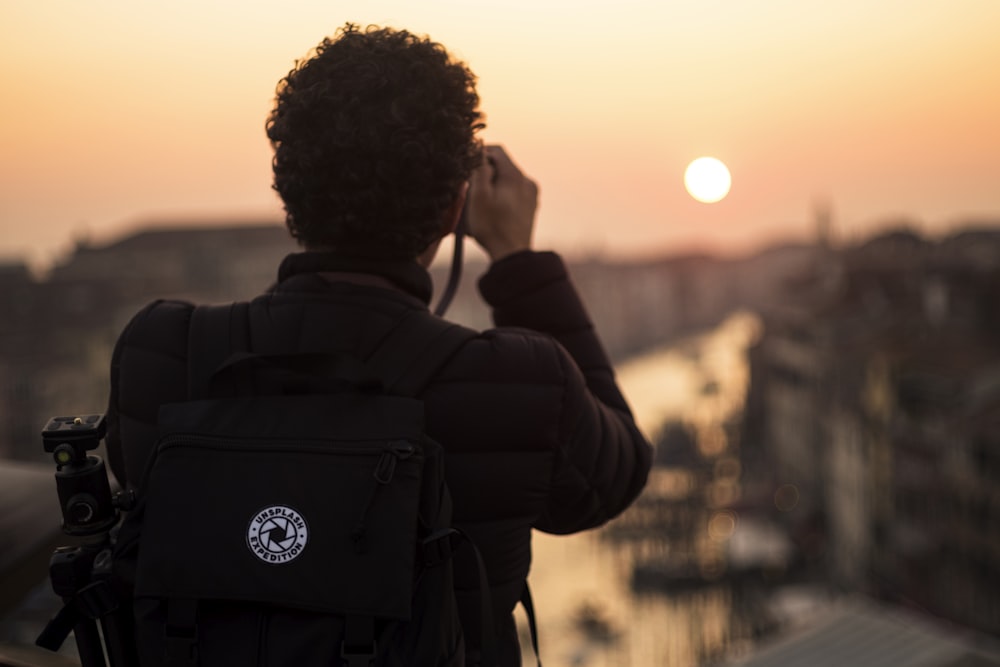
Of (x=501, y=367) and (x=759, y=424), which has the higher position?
(x=501, y=367)

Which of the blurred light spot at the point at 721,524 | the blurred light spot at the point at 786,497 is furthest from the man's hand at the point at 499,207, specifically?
the blurred light spot at the point at 786,497

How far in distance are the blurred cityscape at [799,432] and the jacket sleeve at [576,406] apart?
0.53 meters

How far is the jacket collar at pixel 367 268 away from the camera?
106 centimetres

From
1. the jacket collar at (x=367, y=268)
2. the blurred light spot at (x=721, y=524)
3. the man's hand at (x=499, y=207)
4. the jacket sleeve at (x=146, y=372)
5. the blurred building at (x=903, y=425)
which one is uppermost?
the man's hand at (x=499, y=207)

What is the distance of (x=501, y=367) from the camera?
3.24 feet

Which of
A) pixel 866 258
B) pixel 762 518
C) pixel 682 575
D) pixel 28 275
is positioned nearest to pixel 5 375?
pixel 28 275

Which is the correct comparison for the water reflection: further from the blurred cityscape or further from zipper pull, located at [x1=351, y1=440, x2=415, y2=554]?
zipper pull, located at [x1=351, y1=440, x2=415, y2=554]

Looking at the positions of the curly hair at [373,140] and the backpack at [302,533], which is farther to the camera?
the curly hair at [373,140]

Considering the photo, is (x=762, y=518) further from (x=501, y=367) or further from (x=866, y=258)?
(x=501, y=367)

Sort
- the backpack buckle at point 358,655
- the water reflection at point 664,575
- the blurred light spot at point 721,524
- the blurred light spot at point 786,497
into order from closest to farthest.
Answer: the backpack buckle at point 358,655
the water reflection at point 664,575
the blurred light spot at point 721,524
the blurred light spot at point 786,497

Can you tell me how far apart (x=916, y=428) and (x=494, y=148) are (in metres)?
17.8

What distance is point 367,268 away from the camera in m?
1.06

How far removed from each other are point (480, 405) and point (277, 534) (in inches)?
8.8

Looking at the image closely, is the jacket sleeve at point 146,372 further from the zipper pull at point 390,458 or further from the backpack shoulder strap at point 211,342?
the zipper pull at point 390,458
